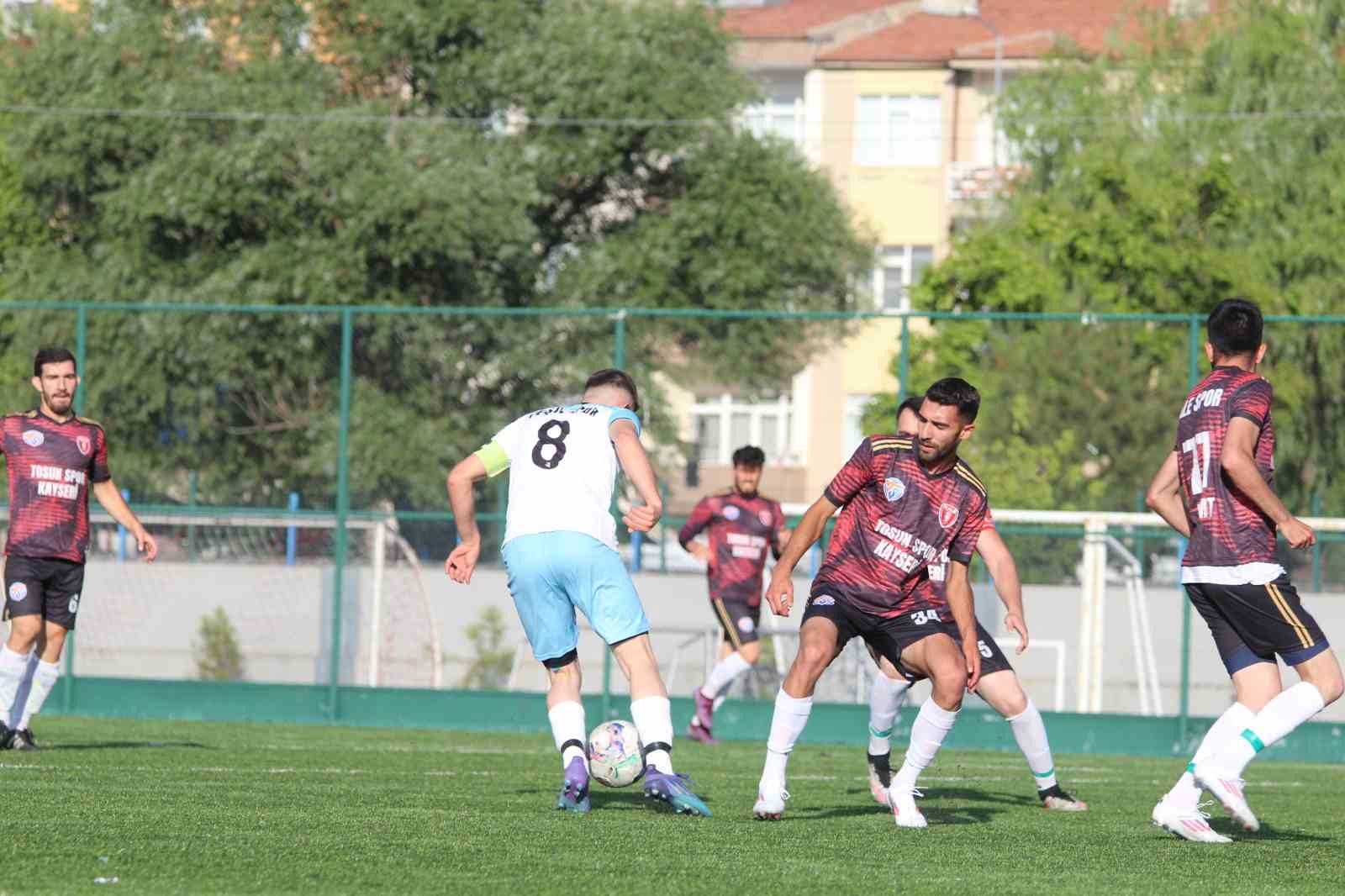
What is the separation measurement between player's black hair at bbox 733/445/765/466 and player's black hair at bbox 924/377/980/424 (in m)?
6.65

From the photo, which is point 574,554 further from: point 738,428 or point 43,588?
point 738,428

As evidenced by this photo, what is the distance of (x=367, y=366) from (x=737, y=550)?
470 centimetres

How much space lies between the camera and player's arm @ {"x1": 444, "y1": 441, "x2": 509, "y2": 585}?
24.5 ft

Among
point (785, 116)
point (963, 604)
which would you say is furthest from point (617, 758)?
point (785, 116)

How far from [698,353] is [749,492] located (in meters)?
5.45

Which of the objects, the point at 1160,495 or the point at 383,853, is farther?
the point at 1160,495

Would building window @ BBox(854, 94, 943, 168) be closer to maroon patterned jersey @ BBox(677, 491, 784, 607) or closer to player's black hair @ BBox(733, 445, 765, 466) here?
player's black hair @ BBox(733, 445, 765, 466)

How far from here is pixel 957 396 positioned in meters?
7.39

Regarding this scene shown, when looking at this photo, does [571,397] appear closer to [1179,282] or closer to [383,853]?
[1179,282]

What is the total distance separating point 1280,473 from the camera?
17391 mm

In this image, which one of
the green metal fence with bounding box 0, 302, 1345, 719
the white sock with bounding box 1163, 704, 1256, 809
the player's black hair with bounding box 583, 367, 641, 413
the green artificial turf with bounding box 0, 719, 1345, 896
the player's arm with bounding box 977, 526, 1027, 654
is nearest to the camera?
the green artificial turf with bounding box 0, 719, 1345, 896

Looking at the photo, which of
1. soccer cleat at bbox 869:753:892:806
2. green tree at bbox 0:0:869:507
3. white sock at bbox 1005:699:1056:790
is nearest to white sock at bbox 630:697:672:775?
soccer cleat at bbox 869:753:892:806

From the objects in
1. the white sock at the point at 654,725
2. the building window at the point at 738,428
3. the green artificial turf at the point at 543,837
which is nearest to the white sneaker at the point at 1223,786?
the green artificial turf at the point at 543,837

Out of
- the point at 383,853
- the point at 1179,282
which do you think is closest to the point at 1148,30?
the point at 1179,282
